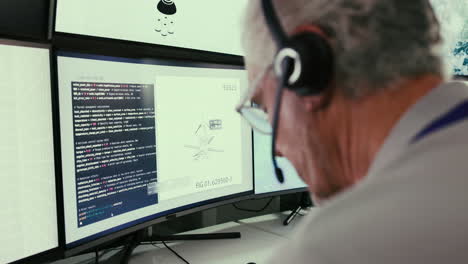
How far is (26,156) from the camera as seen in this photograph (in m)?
0.62

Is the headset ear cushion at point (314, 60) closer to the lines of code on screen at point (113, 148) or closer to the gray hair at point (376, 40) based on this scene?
the gray hair at point (376, 40)

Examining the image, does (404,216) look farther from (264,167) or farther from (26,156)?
(264,167)

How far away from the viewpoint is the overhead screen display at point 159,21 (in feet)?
3.31

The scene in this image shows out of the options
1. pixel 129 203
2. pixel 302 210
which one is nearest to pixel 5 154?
pixel 129 203

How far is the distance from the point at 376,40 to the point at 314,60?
0.06 metres

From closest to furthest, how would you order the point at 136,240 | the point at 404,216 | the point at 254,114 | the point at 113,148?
1. the point at 404,216
2. the point at 254,114
3. the point at 113,148
4. the point at 136,240

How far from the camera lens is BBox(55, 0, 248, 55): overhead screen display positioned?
1009mm

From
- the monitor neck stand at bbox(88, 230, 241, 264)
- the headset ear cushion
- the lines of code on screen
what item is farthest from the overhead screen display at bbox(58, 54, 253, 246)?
the headset ear cushion

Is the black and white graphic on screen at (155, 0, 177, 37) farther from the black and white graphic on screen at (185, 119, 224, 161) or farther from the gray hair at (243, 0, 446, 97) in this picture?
the gray hair at (243, 0, 446, 97)

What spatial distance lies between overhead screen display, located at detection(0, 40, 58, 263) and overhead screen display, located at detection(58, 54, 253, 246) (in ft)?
0.09

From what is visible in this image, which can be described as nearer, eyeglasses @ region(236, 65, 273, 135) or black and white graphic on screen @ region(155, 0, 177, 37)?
eyeglasses @ region(236, 65, 273, 135)

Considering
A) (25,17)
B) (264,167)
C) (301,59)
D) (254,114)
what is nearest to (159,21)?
(25,17)

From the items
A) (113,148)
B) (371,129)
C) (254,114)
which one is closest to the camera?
(371,129)

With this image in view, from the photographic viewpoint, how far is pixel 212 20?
1.39 meters
